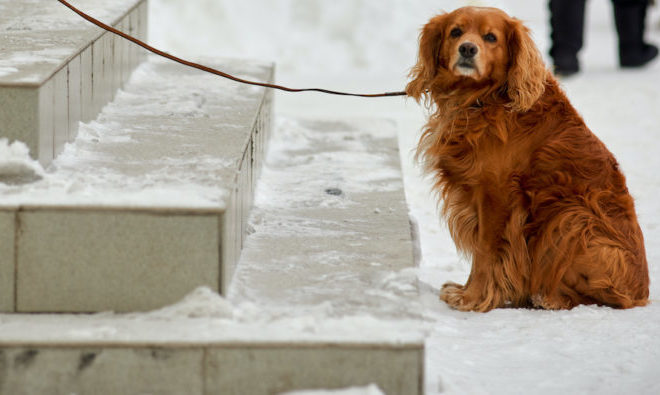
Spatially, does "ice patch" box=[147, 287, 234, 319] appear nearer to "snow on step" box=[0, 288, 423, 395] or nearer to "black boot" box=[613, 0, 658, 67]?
"snow on step" box=[0, 288, 423, 395]

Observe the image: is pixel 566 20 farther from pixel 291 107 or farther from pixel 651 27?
pixel 651 27

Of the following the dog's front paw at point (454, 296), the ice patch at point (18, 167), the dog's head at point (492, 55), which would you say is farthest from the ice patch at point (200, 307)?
the dog's head at point (492, 55)

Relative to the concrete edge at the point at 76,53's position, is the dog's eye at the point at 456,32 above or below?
above

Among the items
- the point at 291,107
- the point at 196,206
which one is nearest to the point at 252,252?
the point at 196,206

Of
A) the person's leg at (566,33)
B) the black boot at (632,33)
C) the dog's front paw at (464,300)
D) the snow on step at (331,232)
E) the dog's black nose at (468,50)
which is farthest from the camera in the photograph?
the black boot at (632,33)

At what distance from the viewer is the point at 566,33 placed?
7.34m

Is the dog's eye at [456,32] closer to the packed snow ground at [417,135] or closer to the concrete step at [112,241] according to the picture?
the packed snow ground at [417,135]

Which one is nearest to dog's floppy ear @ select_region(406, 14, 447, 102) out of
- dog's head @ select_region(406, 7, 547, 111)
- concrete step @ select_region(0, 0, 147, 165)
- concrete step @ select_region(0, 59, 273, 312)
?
dog's head @ select_region(406, 7, 547, 111)

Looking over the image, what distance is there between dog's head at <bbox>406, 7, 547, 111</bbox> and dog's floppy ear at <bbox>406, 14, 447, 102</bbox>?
0.02m

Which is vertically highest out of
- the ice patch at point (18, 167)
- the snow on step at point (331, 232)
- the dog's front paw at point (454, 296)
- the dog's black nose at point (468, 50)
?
the dog's black nose at point (468, 50)

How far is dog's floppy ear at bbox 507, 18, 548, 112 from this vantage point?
3.18m

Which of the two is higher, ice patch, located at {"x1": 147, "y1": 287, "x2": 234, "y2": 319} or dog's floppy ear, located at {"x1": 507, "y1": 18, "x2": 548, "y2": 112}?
dog's floppy ear, located at {"x1": 507, "y1": 18, "x2": 548, "y2": 112}

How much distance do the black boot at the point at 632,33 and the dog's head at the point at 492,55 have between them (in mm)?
4572

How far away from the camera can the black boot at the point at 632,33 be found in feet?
24.6
